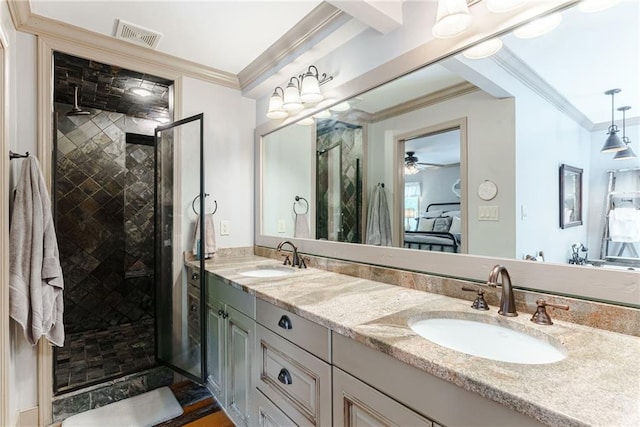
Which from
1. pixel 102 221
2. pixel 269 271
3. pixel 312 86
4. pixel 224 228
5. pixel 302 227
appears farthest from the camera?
pixel 102 221

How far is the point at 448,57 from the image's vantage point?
1.35m

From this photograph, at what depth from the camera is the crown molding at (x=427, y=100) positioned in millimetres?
1362

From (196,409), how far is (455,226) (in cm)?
198

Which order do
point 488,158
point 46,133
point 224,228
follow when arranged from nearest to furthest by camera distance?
1. point 488,158
2. point 46,133
3. point 224,228

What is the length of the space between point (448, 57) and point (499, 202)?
2.17ft

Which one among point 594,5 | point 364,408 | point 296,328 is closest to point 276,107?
point 296,328

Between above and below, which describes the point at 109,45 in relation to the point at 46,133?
above

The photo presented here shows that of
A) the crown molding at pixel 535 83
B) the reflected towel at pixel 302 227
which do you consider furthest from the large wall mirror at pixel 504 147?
the reflected towel at pixel 302 227

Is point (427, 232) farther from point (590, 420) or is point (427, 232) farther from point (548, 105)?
point (590, 420)

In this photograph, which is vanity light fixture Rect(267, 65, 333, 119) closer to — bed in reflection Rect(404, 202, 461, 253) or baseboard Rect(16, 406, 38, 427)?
bed in reflection Rect(404, 202, 461, 253)

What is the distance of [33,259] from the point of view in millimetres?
1633

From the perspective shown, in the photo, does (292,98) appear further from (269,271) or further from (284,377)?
(284,377)

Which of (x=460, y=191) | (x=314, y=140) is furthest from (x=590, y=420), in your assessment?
(x=314, y=140)

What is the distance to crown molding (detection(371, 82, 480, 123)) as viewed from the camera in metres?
1.36
